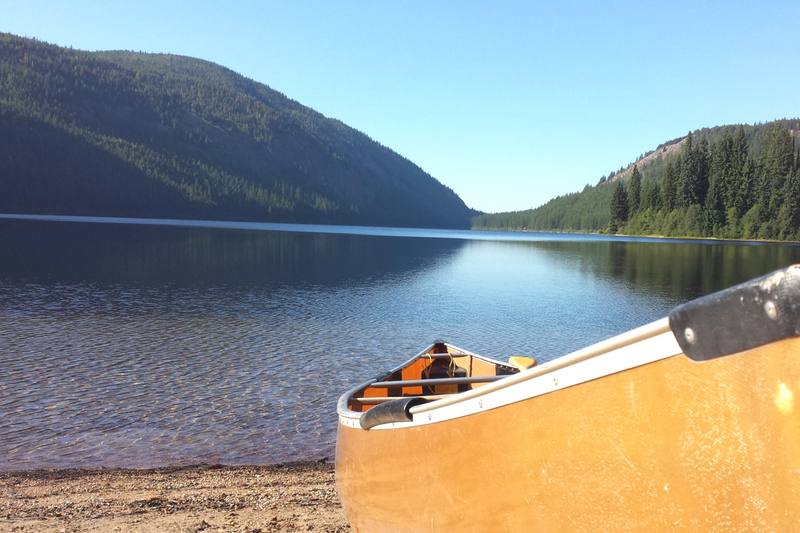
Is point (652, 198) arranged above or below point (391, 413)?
above

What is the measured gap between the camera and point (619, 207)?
16762 centimetres

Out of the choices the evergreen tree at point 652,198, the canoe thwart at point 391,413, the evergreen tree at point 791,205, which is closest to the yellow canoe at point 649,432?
the canoe thwart at point 391,413

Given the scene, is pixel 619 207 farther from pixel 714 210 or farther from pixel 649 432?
pixel 649 432

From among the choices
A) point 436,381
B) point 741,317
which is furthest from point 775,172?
point 741,317

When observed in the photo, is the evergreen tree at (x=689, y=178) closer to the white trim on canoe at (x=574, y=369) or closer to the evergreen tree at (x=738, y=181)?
the evergreen tree at (x=738, y=181)

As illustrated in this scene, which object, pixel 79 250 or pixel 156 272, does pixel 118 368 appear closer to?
pixel 156 272

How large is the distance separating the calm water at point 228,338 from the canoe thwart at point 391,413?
5332 millimetres

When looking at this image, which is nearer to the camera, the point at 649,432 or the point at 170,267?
the point at 649,432

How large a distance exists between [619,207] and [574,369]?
593 feet

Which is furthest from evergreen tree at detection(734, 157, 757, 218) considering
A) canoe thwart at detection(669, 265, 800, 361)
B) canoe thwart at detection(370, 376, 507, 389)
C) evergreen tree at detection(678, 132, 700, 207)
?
canoe thwart at detection(669, 265, 800, 361)

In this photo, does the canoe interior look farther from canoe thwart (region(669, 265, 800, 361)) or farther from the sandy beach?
canoe thwart (region(669, 265, 800, 361))

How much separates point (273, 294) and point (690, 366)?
96.1 feet

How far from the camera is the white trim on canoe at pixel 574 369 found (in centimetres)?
193

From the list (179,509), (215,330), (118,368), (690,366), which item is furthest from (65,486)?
(215,330)
